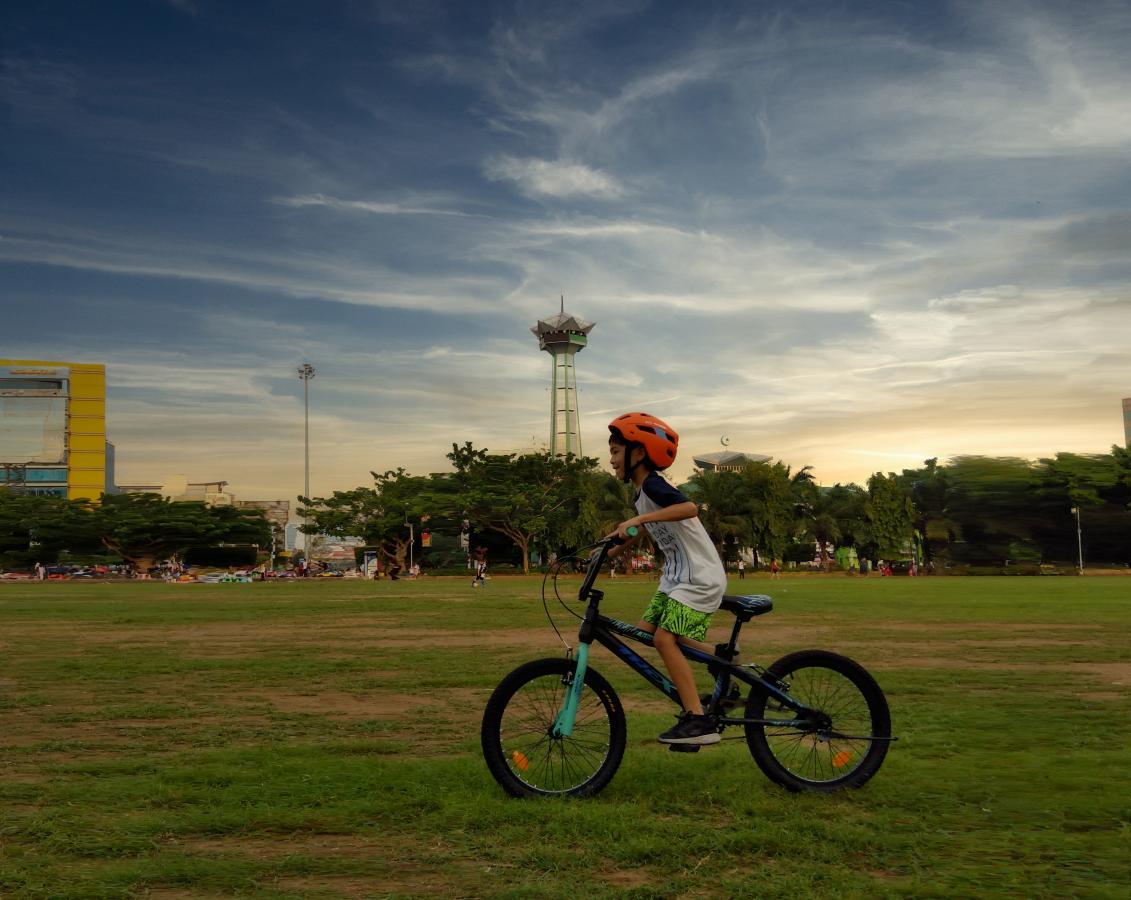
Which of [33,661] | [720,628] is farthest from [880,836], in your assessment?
[720,628]

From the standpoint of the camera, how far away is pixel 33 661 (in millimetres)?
14578

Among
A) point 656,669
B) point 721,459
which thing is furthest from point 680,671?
point 721,459

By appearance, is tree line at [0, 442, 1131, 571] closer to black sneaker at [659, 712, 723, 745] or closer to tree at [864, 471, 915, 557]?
tree at [864, 471, 915, 557]

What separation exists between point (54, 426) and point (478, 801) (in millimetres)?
149358

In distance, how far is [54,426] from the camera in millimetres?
138875

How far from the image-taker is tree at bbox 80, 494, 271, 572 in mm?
77625

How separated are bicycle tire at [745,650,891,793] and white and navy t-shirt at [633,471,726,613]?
0.60 metres

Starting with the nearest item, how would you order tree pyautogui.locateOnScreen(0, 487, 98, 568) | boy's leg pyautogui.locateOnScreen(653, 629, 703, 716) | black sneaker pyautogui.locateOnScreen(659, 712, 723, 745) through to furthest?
black sneaker pyautogui.locateOnScreen(659, 712, 723, 745) < boy's leg pyautogui.locateOnScreen(653, 629, 703, 716) < tree pyautogui.locateOnScreen(0, 487, 98, 568)

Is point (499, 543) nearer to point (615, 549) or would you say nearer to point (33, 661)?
point (33, 661)

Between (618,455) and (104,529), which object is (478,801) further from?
(104,529)

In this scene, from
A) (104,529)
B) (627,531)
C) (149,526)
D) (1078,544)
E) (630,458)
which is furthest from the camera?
(104,529)

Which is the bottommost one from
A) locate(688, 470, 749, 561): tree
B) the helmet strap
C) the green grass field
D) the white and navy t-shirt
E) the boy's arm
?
the green grass field

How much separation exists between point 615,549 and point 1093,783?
318 cm

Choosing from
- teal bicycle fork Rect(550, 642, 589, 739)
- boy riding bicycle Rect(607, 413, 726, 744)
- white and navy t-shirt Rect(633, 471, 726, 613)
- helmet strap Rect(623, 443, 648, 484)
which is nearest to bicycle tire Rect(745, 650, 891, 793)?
boy riding bicycle Rect(607, 413, 726, 744)
